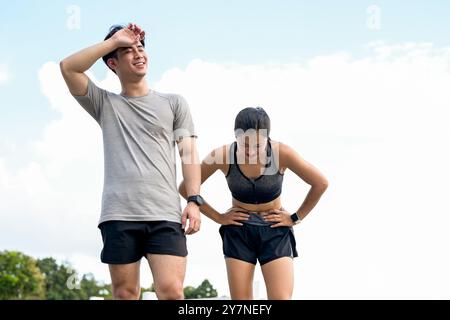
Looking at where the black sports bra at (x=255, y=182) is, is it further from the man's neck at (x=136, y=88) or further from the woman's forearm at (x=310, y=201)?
the man's neck at (x=136, y=88)

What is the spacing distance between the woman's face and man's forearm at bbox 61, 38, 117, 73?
1.55 meters

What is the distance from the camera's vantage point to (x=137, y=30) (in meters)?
5.23

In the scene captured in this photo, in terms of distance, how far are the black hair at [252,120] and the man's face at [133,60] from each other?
3.85ft

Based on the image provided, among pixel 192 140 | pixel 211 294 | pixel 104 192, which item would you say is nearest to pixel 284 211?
pixel 192 140

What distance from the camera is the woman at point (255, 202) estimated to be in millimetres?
6113

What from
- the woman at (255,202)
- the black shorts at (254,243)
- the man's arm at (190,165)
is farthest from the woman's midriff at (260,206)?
the man's arm at (190,165)

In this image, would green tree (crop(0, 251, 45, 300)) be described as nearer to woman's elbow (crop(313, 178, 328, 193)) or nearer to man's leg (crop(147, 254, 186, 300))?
woman's elbow (crop(313, 178, 328, 193))

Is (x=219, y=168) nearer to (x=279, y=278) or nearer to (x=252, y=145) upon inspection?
(x=252, y=145)

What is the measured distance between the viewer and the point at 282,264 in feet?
20.1

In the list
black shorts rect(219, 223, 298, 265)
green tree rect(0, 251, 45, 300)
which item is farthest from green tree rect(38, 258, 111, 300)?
black shorts rect(219, 223, 298, 265)

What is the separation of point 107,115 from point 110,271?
114 centimetres

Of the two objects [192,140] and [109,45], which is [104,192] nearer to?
[192,140]

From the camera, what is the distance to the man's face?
204 inches

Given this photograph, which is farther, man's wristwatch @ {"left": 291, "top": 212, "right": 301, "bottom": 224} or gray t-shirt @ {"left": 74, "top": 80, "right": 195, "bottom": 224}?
man's wristwatch @ {"left": 291, "top": 212, "right": 301, "bottom": 224}
